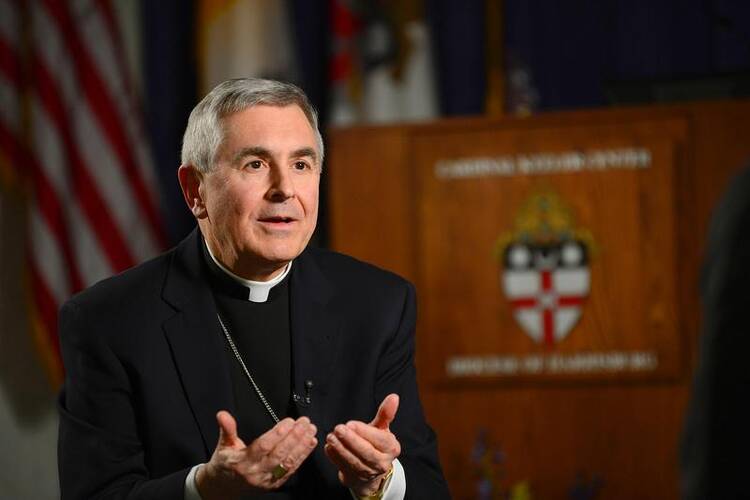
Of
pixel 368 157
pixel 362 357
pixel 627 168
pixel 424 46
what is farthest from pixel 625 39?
pixel 362 357

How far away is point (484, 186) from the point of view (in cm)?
364

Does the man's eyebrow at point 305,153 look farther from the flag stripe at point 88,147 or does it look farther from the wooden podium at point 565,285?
the flag stripe at point 88,147

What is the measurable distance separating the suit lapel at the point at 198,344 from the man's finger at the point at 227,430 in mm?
243

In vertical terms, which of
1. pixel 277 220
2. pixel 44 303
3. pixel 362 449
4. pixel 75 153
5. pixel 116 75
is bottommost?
pixel 44 303

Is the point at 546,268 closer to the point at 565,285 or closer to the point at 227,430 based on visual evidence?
the point at 565,285

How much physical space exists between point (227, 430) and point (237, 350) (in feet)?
1.36

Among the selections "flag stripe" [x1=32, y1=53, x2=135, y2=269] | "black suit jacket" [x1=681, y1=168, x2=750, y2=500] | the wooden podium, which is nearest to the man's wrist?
"black suit jacket" [x1=681, y1=168, x2=750, y2=500]

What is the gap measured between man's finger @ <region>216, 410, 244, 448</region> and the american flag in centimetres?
332

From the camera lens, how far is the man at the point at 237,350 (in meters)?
1.86

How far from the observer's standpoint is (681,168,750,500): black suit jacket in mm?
860

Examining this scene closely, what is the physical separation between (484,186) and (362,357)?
1710mm

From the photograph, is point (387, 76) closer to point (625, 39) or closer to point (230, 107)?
point (625, 39)

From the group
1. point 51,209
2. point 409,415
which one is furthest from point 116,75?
point 409,415

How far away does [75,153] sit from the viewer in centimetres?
499
